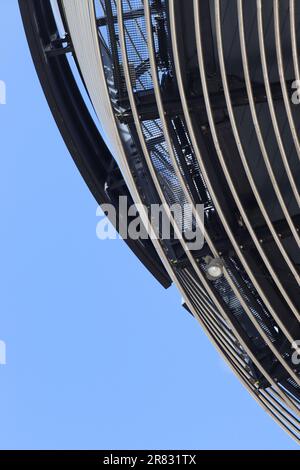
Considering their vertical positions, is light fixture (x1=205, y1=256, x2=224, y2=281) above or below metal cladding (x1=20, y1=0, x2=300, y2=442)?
below

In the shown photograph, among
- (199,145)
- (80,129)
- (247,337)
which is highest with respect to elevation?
(80,129)

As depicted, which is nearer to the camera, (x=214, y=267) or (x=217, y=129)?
(x=217, y=129)

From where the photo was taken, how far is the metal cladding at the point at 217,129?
19.7 m

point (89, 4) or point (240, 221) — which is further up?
point (89, 4)

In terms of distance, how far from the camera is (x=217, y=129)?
20859 millimetres

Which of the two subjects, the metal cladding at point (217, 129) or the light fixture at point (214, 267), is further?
the light fixture at point (214, 267)

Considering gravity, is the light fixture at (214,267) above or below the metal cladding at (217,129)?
below

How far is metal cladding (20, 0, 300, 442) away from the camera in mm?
19688

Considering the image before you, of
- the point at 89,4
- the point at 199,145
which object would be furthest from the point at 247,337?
the point at 89,4

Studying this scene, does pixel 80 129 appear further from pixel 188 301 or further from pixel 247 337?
pixel 247 337

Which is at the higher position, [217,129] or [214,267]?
[217,129]

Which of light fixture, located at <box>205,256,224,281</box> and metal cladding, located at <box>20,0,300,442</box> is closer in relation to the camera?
metal cladding, located at <box>20,0,300,442</box>

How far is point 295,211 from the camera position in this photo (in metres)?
23.0

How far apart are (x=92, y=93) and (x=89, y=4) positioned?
3773 millimetres
